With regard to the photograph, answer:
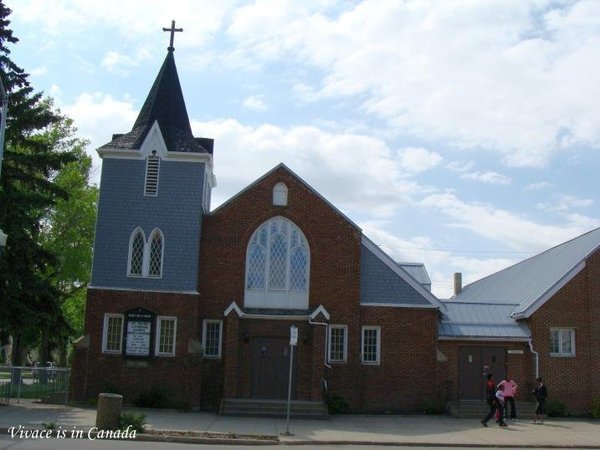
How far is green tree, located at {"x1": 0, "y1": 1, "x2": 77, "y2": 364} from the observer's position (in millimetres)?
23203

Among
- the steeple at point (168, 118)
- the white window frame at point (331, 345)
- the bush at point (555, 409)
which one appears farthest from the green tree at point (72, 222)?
the bush at point (555, 409)

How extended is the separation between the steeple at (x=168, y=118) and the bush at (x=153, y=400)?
336 inches

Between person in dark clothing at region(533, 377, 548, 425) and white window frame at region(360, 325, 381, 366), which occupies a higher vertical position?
white window frame at region(360, 325, 381, 366)

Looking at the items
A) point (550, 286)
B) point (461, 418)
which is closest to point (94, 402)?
point (461, 418)

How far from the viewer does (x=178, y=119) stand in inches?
1102

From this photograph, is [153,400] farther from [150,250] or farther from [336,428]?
[336,428]

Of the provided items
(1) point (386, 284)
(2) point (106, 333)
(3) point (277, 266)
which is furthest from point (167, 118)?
(1) point (386, 284)

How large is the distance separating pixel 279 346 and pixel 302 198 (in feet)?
17.6

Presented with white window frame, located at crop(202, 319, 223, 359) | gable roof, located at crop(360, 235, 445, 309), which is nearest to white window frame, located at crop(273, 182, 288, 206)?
gable roof, located at crop(360, 235, 445, 309)

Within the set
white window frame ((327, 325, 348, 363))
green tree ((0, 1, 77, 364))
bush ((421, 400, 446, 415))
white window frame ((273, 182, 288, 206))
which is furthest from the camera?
white window frame ((273, 182, 288, 206))

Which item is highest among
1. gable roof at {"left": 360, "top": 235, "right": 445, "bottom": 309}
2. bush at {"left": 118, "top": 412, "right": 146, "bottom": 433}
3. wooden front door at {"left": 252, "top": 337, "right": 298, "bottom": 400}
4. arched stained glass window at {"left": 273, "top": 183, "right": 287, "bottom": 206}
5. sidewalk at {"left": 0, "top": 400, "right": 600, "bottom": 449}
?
arched stained glass window at {"left": 273, "top": 183, "right": 287, "bottom": 206}

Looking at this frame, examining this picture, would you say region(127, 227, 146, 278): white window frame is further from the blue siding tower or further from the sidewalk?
the sidewalk

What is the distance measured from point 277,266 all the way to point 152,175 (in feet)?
18.2

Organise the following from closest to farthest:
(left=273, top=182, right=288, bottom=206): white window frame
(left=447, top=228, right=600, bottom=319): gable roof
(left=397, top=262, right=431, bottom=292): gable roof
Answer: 1. (left=273, top=182, right=288, bottom=206): white window frame
2. (left=447, top=228, right=600, bottom=319): gable roof
3. (left=397, top=262, right=431, bottom=292): gable roof
